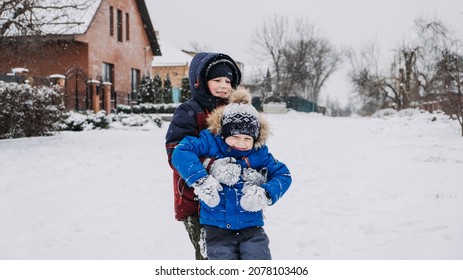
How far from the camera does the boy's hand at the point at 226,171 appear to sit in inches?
81.4

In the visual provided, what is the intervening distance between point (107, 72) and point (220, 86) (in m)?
16.7

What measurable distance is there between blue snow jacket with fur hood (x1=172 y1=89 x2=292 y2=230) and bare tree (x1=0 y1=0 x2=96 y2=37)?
25.7 feet

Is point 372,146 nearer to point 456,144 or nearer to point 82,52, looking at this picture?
point 456,144

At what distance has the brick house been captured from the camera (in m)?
11.3

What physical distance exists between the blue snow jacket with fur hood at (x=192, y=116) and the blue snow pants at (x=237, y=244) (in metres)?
0.17

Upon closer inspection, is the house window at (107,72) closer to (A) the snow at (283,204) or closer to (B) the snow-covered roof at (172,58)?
(B) the snow-covered roof at (172,58)

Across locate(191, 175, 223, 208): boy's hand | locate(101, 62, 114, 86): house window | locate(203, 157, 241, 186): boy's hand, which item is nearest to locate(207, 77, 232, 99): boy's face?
locate(203, 157, 241, 186): boy's hand

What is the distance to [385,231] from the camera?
3561 mm

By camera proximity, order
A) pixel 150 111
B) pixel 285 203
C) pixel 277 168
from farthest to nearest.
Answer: pixel 150 111
pixel 285 203
pixel 277 168

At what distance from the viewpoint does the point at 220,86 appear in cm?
228

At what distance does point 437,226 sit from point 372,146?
5.15 meters

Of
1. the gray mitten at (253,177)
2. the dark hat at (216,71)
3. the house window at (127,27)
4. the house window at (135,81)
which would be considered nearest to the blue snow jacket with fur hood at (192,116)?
the dark hat at (216,71)

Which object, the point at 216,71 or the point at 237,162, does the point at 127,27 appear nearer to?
the point at 216,71
